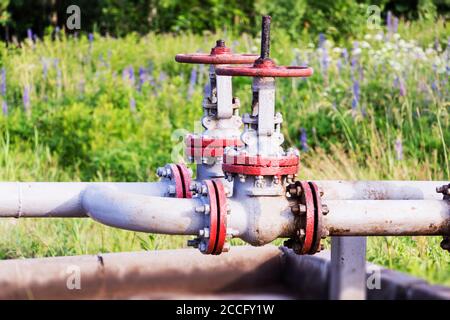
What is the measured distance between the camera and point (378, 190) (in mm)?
3119

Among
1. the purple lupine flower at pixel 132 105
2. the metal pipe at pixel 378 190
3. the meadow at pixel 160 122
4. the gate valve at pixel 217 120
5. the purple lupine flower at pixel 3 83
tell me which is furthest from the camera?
the purple lupine flower at pixel 3 83

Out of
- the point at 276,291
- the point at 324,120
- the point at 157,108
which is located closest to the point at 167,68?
the point at 157,108

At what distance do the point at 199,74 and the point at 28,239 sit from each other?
3.65m

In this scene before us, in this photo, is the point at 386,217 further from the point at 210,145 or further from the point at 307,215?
the point at 210,145

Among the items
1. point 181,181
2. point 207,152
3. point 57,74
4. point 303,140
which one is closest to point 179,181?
point 181,181

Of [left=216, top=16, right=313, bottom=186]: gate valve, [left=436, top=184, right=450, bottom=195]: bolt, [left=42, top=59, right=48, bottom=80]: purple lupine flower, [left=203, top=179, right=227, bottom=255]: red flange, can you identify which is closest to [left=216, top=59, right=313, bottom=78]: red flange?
[left=216, top=16, right=313, bottom=186]: gate valve

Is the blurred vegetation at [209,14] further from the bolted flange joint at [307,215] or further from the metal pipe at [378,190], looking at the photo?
the bolted flange joint at [307,215]

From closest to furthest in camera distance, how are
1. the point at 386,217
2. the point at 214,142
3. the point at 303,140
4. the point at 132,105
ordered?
the point at 386,217
the point at 214,142
the point at 303,140
the point at 132,105

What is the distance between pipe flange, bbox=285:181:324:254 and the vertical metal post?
0.14m

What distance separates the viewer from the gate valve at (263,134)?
2.77 m

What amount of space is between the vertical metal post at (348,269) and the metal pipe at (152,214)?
46 cm

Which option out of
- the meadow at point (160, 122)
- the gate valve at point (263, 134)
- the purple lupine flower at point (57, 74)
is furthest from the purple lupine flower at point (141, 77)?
the gate valve at point (263, 134)

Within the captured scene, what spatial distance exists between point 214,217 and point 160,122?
150 inches
